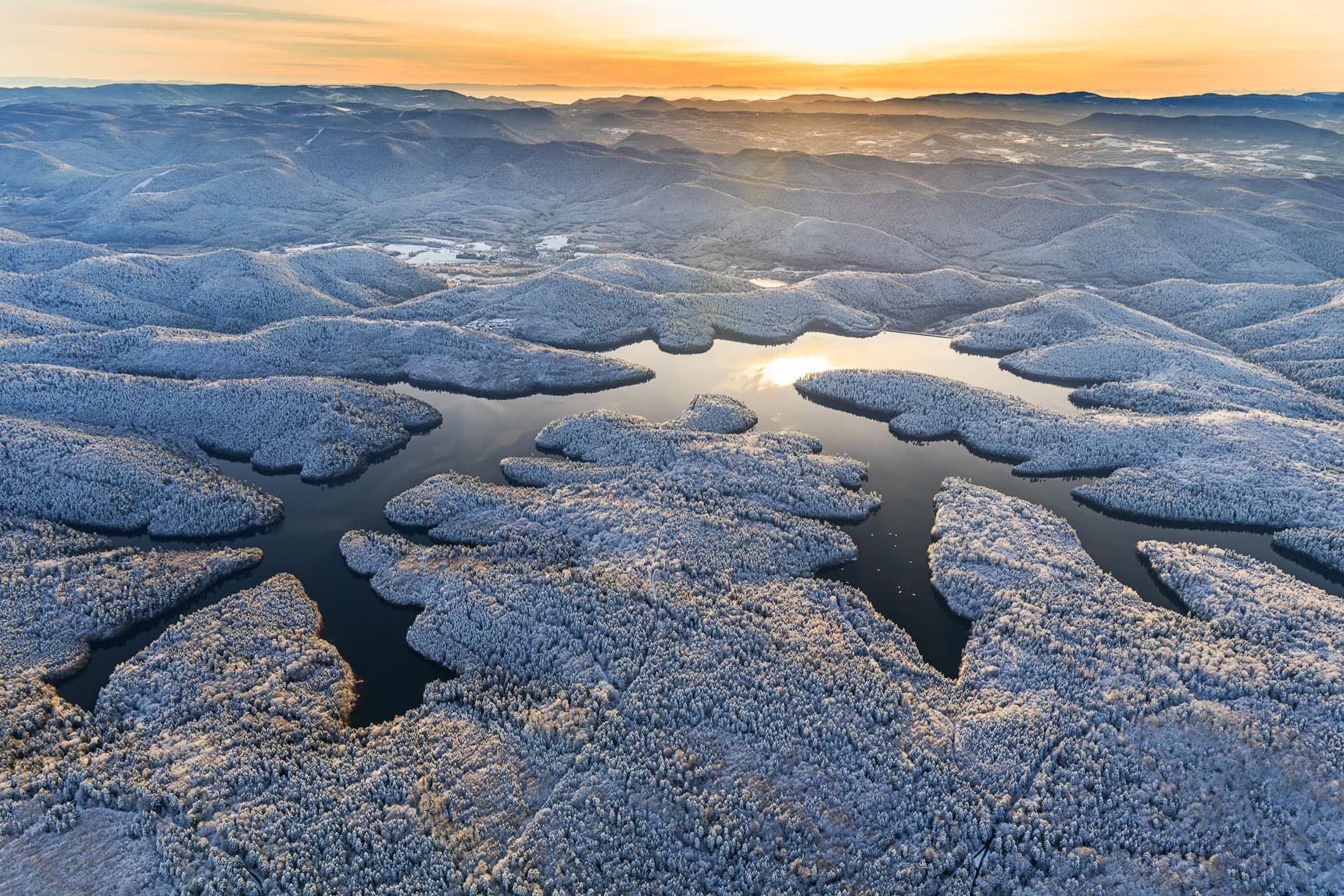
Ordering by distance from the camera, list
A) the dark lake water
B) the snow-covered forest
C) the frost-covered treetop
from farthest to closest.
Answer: the dark lake water
the snow-covered forest
the frost-covered treetop

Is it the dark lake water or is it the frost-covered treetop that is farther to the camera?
the dark lake water

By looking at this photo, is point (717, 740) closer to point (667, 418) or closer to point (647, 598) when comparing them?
point (647, 598)

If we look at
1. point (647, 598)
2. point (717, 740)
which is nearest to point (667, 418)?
point (647, 598)

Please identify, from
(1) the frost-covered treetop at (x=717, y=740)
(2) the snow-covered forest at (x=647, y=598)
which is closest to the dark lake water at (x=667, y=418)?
(2) the snow-covered forest at (x=647, y=598)

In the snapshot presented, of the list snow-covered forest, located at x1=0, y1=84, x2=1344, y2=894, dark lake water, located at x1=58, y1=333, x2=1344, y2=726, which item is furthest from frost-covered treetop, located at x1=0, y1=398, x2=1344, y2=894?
dark lake water, located at x1=58, y1=333, x2=1344, y2=726

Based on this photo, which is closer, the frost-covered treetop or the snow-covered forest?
the frost-covered treetop

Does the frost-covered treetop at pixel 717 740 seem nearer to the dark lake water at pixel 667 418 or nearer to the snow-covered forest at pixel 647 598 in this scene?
the snow-covered forest at pixel 647 598

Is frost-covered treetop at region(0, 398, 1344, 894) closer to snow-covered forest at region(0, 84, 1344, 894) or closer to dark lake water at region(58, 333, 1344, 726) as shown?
snow-covered forest at region(0, 84, 1344, 894)

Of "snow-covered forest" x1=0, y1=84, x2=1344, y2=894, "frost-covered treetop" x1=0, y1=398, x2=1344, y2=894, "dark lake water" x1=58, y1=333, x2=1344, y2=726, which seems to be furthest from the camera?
"dark lake water" x1=58, y1=333, x2=1344, y2=726

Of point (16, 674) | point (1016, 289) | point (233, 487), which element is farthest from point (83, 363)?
point (1016, 289)

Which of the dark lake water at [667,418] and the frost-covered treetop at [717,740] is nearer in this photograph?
the frost-covered treetop at [717,740]
